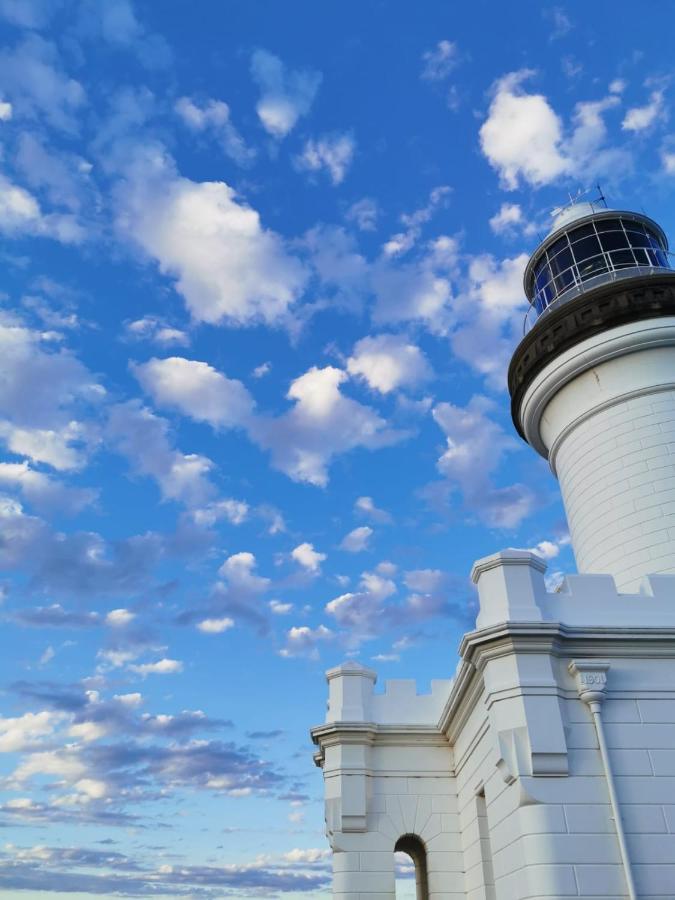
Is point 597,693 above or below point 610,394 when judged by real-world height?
below

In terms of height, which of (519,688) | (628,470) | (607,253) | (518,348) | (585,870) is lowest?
(585,870)

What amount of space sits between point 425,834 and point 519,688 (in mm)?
4772

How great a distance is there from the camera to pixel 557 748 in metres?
8.03

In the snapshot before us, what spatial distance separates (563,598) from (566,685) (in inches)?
42.4

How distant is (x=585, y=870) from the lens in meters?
7.57

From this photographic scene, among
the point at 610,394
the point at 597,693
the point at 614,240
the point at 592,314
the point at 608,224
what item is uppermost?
the point at 608,224

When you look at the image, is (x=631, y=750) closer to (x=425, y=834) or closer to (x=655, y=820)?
(x=655, y=820)

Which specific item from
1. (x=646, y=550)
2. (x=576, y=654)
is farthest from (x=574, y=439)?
(x=576, y=654)

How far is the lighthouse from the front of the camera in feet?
39.1

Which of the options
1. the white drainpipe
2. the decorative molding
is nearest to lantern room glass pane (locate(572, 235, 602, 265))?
the decorative molding

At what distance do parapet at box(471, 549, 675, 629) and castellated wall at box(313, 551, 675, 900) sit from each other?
0.05ft

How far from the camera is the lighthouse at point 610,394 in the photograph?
39.1 feet

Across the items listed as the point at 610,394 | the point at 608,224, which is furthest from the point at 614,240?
the point at 610,394

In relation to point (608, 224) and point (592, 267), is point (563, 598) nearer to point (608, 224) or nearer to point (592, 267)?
point (592, 267)
